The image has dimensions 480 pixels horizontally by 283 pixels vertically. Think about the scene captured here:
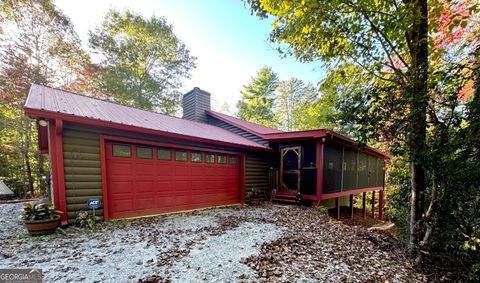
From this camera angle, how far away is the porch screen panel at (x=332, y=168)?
773cm

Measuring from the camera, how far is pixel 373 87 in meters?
3.04

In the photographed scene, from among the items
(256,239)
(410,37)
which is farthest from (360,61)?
(256,239)

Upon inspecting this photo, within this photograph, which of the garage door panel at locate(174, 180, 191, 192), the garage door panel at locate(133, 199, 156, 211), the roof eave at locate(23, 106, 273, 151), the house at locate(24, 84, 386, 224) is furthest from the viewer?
the garage door panel at locate(174, 180, 191, 192)

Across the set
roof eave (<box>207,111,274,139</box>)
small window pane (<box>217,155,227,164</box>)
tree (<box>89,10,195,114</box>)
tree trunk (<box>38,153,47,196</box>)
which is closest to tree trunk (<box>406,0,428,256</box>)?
small window pane (<box>217,155,227,164</box>)

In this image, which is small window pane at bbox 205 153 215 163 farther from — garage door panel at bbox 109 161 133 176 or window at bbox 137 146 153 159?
garage door panel at bbox 109 161 133 176

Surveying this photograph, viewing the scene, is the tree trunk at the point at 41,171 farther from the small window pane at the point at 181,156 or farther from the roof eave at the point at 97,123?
the roof eave at the point at 97,123

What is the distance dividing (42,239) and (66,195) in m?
0.88

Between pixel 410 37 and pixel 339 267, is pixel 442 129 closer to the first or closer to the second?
pixel 410 37

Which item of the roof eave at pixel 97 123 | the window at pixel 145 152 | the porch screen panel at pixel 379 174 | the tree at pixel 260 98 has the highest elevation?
the tree at pixel 260 98

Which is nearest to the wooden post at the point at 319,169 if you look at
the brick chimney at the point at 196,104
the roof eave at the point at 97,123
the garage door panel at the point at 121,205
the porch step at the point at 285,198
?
the porch step at the point at 285,198

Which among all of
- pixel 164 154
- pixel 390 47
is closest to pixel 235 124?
pixel 164 154

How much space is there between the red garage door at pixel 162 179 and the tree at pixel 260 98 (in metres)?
15.2

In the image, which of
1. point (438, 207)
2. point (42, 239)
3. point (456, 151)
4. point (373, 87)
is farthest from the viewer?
point (42, 239)

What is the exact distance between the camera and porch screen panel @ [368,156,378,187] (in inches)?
473
